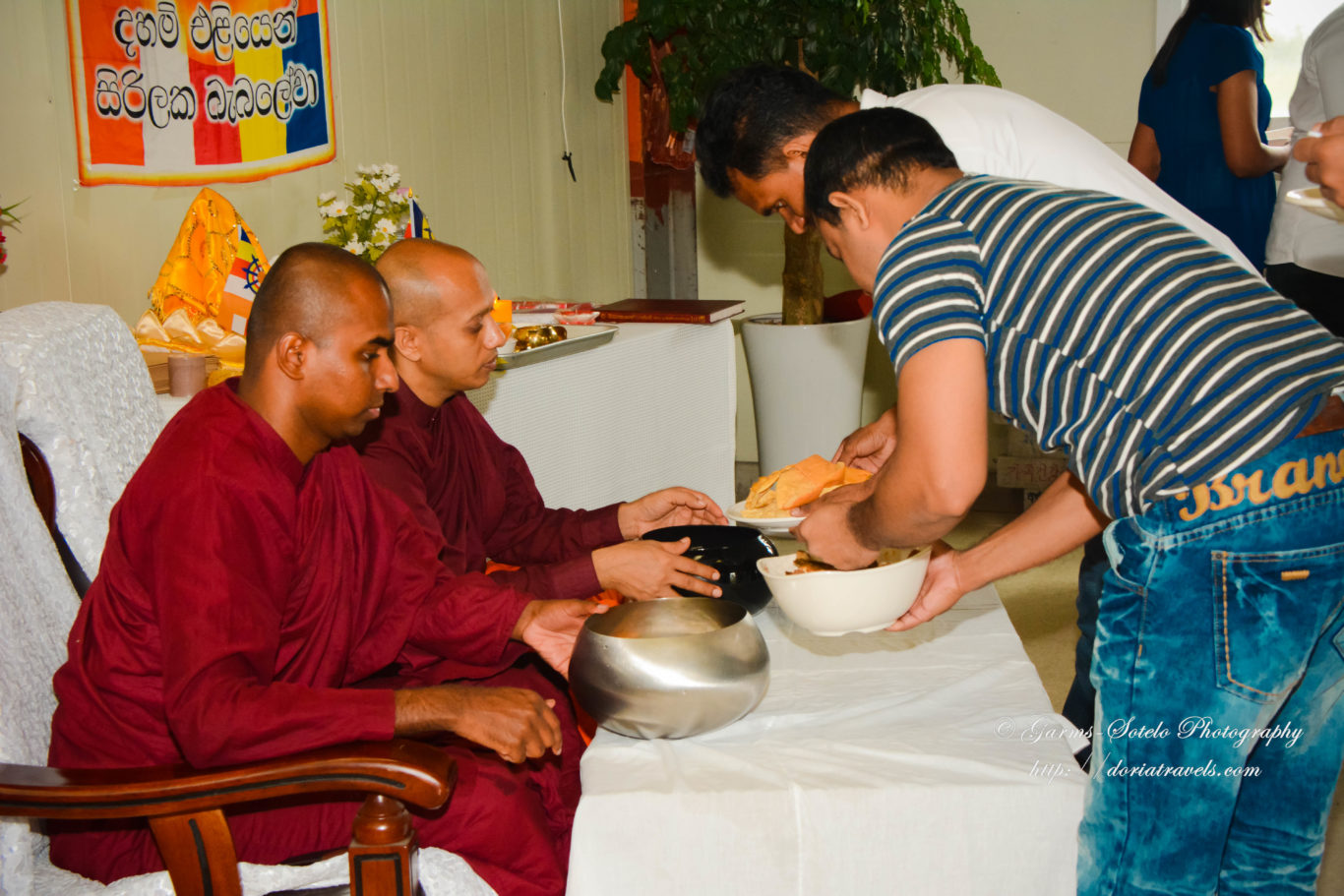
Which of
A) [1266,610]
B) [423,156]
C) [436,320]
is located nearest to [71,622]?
[436,320]

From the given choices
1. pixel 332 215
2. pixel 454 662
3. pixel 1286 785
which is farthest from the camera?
pixel 332 215

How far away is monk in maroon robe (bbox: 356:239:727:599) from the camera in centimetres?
182

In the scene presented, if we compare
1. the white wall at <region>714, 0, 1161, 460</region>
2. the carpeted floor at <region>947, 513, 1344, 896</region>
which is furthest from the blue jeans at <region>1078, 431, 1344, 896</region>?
the white wall at <region>714, 0, 1161, 460</region>

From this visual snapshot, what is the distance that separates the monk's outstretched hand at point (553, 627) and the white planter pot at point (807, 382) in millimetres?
2989

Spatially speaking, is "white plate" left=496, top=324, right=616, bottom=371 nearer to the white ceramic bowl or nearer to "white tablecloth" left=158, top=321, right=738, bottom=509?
"white tablecloth" left=158, top=321, right=738, bottom=509

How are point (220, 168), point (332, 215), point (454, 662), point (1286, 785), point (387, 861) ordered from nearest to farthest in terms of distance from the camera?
point (387, 861) < point (1286, 785) < point (454, 662) < point (332, 215) < point (220, 168)

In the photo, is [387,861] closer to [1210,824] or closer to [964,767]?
[964,767]

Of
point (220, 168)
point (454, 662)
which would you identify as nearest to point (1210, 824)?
point (454, 662)

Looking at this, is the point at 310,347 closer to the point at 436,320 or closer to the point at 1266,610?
the point at 436,320

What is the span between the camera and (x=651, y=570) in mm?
1732

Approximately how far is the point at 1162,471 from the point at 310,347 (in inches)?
39.0

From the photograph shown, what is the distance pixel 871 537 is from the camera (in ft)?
4.55

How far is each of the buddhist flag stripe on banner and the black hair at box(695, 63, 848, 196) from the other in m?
1.47

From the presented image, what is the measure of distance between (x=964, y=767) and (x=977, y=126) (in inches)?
47.5
